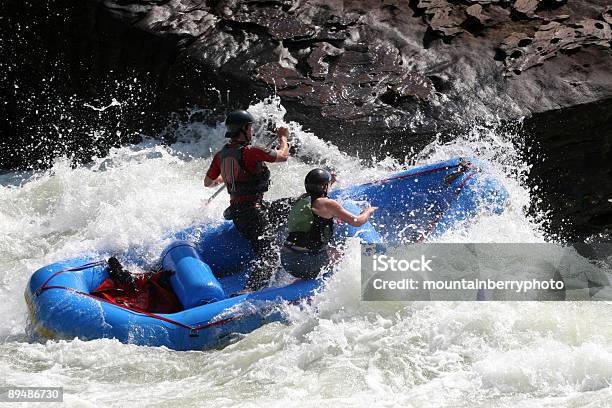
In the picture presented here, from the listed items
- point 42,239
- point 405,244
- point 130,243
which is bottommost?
point 42,239

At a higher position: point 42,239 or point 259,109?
point 259,109

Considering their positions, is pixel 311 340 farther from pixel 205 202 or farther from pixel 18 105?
pixel 18 105

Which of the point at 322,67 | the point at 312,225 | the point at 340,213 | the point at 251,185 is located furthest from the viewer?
the point at 322,67

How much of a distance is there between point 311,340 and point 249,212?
53.3 inches

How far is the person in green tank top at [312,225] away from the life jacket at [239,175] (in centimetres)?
60

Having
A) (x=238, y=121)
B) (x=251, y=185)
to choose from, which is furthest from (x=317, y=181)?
(x=238, y=121)

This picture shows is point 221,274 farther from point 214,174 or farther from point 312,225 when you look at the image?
point 312,225

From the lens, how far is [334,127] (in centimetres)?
1030

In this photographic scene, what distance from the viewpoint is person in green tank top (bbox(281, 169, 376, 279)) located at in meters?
6.32

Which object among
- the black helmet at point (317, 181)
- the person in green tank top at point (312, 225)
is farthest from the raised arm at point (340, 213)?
the black helmet at point (317, 181)

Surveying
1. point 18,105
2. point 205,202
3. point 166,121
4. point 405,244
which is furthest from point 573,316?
point 18,105

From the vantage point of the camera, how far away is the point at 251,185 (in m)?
6.97

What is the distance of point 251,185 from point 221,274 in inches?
34.0

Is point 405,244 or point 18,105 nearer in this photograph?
point 405,244
